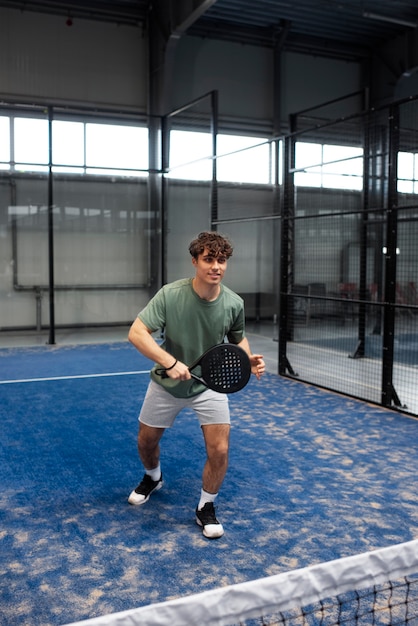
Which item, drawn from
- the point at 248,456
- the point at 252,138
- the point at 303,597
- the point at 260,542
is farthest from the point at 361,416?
the point at 252,138

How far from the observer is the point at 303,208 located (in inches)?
458

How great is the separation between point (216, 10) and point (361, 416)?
27.5ft

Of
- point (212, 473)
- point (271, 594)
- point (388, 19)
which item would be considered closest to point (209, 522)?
point (212, 473)

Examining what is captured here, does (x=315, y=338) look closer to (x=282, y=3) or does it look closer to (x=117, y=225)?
(x=117, y=225)

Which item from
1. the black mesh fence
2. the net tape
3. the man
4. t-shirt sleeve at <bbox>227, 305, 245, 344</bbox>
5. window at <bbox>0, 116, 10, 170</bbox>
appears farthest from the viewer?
window at <bbox>0, 116, 10, 170</bbox>

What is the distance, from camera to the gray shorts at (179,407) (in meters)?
3.48

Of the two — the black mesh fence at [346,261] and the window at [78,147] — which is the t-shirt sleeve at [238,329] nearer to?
the black mesh fence at [346,261]

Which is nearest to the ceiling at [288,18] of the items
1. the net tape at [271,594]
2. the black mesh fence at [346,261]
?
the black mesh fence at [346,261]

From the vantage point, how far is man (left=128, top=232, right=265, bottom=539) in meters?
3.34

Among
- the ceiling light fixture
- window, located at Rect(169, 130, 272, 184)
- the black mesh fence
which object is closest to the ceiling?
the ceiling light fixture

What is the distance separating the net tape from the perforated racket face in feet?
4.80

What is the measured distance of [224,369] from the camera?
3234 mm

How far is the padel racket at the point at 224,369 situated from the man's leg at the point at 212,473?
1.07 feet

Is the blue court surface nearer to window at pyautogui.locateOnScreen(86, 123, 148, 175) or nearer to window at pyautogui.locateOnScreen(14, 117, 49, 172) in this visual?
window at pyautogui.locateOnScreen(14, 117, 49, 172)
